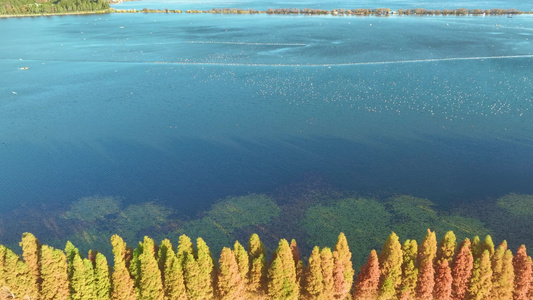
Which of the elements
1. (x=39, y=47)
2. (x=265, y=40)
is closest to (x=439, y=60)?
(x=265, y=40)

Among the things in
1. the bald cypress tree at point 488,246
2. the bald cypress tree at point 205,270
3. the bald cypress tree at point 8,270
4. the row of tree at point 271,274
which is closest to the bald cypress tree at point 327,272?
the row of tree at point 271,274

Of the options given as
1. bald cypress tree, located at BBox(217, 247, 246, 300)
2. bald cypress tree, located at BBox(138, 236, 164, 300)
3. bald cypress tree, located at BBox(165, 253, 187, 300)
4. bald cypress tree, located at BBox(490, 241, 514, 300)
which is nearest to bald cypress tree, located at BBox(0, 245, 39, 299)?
bald cypress tree, located at BBox(138, 236, 164, 300)

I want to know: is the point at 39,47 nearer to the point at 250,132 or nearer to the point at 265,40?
the point at 265,40

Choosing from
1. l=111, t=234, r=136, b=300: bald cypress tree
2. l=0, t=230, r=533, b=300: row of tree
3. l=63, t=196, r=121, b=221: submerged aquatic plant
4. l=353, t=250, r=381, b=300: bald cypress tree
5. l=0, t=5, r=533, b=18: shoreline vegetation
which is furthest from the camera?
l=0, t=5, r=533, b=18: shoreline vegetation

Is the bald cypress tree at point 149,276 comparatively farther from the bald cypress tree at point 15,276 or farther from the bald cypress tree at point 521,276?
the bald cypress tree at point 521,276

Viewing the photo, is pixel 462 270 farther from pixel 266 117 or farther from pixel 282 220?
pixel 266 117

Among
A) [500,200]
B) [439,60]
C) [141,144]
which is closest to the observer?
[500,200]

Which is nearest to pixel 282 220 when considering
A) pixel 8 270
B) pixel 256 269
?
pixel 256 269

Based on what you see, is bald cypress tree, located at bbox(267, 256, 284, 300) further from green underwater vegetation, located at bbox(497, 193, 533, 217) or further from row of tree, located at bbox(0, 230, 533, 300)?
green underwater vegetation, located at bbox(497, 193, 533, 217)
